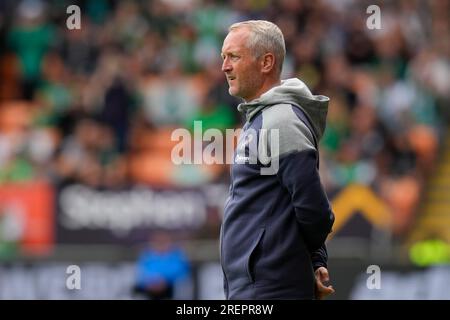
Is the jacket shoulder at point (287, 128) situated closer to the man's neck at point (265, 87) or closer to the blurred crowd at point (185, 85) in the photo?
the man's neck at point (265, 87)

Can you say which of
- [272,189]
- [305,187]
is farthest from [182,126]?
[305,187]

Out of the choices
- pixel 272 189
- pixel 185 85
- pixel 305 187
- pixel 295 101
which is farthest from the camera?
pixel 185 85

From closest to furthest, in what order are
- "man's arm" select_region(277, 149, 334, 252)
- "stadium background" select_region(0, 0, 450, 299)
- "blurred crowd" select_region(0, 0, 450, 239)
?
"man's arm" select_region(277, 149, 334, 252), "stadium background" select_region(0, 0, 450, 299), "blurred crowd" select_region(0, 0, 450, 239)

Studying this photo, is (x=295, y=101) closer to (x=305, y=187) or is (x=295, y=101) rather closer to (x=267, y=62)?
(x=267, y=62)

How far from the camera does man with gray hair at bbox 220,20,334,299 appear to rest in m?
5.01

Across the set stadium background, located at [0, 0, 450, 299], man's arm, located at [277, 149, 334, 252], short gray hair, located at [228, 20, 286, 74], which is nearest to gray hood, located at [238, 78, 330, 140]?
short gray hair, located at [228, 20, 286, 74]

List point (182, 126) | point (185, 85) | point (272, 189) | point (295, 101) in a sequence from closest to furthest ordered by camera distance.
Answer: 1. point (272, 189)
2. point (295, 101)
3. point (182, 126)
4. point (185, 85)

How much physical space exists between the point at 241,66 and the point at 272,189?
59cm

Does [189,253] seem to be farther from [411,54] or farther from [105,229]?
[411,54]

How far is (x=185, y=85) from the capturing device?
603 inches

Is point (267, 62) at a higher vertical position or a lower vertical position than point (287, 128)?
higher

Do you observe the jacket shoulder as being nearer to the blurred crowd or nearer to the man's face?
the man's face

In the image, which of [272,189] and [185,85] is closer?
[272,189]

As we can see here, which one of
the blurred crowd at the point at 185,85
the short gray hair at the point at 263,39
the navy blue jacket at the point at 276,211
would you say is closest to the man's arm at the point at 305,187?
the navy blue jacket at the point at 276,211
